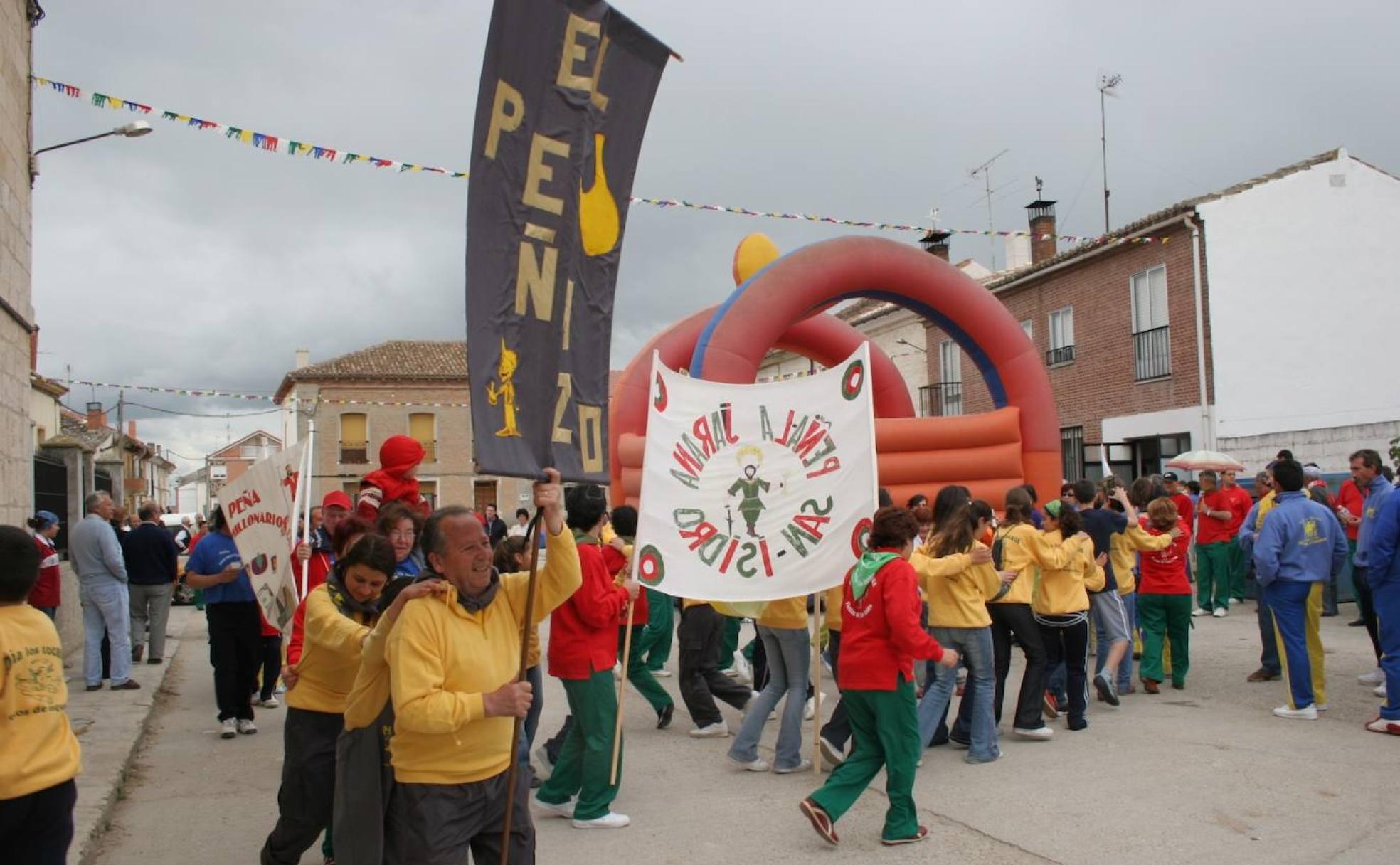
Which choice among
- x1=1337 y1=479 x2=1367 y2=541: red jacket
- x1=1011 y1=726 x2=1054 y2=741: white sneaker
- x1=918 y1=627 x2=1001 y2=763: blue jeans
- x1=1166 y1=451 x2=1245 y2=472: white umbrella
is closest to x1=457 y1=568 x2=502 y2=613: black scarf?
x1=918 y1=627 x2=1001 y2=763: blue jeans

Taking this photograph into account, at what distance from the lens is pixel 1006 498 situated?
26.0ft

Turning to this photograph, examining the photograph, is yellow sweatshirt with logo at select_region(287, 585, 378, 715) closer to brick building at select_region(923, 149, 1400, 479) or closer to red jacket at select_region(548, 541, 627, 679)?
red jacket at select_region(548, 541, 627, 679)

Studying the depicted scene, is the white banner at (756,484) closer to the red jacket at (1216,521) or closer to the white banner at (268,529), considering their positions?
the white banner at (268,529)

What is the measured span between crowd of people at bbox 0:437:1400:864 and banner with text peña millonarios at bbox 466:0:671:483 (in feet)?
1.23

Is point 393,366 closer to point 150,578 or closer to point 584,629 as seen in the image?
point 150,578

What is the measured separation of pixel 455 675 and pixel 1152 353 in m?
21.3

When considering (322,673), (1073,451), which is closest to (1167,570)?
(322,673)

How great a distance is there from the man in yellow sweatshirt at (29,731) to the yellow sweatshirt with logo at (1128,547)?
24.7 ft

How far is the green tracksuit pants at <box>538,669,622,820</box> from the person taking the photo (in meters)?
5.97

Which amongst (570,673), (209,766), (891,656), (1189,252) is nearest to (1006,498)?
(891,656)

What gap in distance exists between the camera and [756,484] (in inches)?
275

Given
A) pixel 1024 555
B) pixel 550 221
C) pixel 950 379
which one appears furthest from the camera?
pixel 950 379

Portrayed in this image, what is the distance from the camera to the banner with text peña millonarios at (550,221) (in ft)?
12.1

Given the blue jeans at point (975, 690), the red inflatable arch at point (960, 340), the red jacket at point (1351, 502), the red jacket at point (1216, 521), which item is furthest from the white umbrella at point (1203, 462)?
the blue jeans at point (975, 690)
